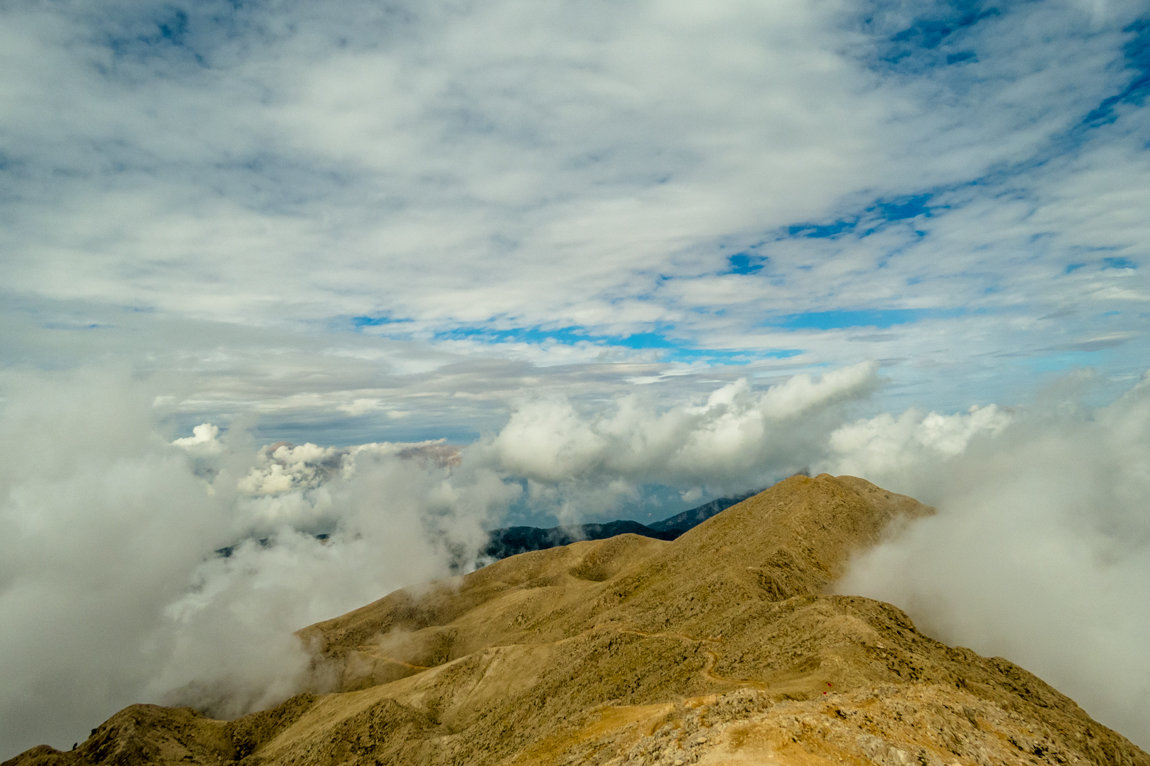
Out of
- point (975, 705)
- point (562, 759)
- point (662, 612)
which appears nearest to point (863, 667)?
point (975, 705)

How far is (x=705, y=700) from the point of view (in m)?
62.2

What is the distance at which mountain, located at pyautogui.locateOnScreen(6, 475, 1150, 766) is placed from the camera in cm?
4703

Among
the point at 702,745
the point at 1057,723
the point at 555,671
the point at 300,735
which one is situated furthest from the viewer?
the point at 300,735

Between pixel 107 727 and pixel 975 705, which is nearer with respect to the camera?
pixel 975 705

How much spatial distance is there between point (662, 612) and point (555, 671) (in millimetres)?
32756

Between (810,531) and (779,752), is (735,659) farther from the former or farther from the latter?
(810,531)

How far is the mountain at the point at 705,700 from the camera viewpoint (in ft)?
154

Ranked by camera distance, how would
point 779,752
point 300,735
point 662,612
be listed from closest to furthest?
point 779,752 < point 662,612 < point 300,735

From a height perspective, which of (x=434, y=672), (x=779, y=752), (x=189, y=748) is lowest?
(x=189, y=748)

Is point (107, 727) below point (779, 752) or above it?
below

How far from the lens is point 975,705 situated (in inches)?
2383

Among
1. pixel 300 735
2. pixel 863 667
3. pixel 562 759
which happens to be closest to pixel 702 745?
pixel 562 759

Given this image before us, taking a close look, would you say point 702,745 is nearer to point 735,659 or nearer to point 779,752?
point 779,752

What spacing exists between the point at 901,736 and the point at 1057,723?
2527 inches
